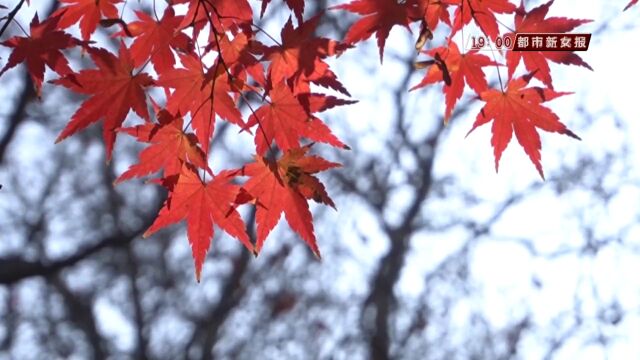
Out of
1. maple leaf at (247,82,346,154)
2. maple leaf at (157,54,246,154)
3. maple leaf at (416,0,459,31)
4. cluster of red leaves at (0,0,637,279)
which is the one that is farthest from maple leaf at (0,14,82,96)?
maple leaf at (416,0,459,31)

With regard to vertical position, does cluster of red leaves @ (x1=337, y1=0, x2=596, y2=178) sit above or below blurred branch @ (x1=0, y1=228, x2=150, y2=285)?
below

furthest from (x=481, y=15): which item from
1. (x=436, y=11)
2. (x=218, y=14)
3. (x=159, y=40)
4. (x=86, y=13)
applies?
(x=86, y=13)

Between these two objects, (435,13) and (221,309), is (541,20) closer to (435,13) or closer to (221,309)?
(435,13)

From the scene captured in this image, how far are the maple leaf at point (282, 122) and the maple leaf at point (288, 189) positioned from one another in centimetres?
4

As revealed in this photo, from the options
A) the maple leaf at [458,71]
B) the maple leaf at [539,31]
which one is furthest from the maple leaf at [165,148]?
the maple leaf at [539,31]

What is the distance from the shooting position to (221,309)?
412 cm

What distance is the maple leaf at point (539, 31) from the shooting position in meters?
1.09

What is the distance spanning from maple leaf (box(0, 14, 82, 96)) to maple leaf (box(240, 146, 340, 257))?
36cm

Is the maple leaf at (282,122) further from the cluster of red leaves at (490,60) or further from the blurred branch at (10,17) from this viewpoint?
the blurred branch at (10,17)

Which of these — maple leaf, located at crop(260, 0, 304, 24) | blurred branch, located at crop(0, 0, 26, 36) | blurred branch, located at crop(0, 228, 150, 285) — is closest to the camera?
blurred branch, located at crop(0, 0, 26, 36)

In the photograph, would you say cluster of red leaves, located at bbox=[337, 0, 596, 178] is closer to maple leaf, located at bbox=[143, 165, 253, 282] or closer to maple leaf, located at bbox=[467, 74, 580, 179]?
maple leaf, located at bbox=[467, 74, 580, 179]

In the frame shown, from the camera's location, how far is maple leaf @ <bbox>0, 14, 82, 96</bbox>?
1.00 m

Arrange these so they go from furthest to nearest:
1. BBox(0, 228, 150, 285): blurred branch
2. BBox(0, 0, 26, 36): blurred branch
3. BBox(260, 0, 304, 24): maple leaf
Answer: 1. BBox(0, 228, 150, 285): blurred branch
2. BBox(260, 0, 304, 24): maple leaf
3. BBox(0, 0, 26, 36): blurred branch

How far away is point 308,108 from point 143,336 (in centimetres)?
330
